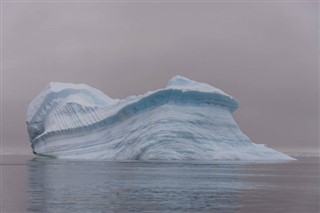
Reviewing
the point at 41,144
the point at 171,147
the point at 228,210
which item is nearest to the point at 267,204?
the point at 228,210

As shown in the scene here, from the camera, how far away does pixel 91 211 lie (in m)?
12.8

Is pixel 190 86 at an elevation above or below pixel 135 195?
above

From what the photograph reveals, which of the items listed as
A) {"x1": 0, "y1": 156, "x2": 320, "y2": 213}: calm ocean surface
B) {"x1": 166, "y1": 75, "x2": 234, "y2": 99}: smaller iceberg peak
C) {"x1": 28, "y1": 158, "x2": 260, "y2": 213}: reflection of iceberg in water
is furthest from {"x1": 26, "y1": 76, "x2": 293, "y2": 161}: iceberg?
{"x1": 0, "y1": 156, "x2": 320, "y2": 213}: calm ocean surface

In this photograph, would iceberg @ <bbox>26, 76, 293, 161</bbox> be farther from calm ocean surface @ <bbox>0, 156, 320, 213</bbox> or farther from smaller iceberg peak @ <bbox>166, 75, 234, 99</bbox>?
calm ocean surface @ <bbox>0, 156, 320, 213</bbox>

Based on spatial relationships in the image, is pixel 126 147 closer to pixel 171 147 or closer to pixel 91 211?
pixel 171 147

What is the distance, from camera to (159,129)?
40.1 metres

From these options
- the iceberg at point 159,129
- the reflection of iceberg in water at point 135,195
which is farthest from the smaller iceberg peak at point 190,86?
the reflection of iceberg in water at point 135,195

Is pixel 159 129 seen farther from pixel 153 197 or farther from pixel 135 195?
pixel 153 197

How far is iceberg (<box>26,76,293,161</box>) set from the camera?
4038cm

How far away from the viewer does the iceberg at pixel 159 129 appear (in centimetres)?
4038

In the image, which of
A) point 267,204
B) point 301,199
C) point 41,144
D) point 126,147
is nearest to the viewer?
point 267,204

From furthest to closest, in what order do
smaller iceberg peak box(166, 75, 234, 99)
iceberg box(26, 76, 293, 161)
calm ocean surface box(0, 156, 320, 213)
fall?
1. smaller iceberg peak box(166, 75, 234, 99)
2. iceberg box(26, 76, 293, 161)
3. calm ocean surface box(0, 156, 320, 213)

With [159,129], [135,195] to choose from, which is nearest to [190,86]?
[159,129]

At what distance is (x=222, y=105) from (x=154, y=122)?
6.82 meters
